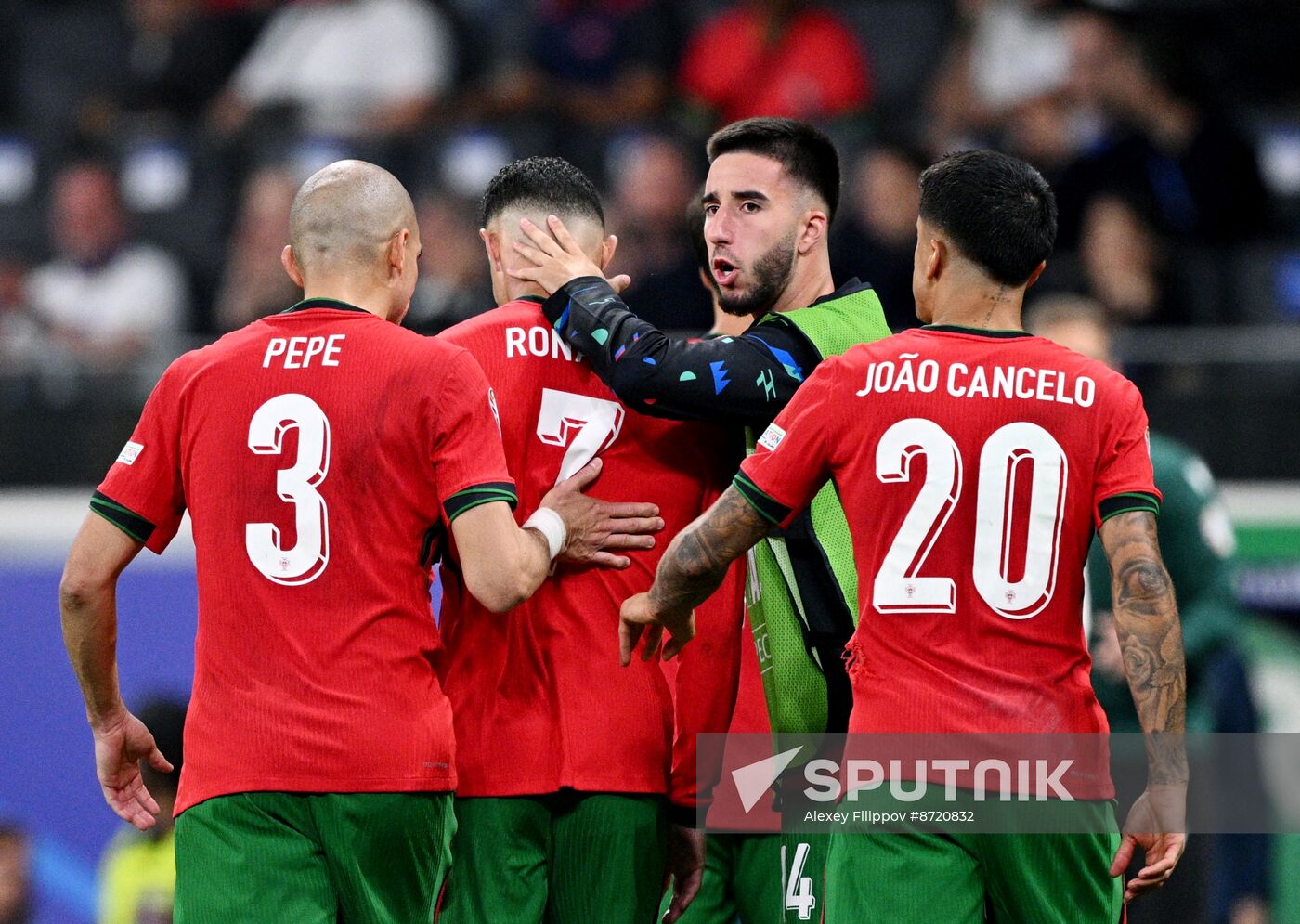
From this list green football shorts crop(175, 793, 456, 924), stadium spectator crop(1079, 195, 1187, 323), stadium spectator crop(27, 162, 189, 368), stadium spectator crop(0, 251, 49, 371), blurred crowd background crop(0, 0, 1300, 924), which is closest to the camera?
green football shorts crop(175, 793, 456, 924)

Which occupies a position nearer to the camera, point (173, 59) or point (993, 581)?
point (993, 581)

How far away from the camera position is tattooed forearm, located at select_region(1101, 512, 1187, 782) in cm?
404

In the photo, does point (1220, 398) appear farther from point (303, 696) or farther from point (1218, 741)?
point (303, 696)

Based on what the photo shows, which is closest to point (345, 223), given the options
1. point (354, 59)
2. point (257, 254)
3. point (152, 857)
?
point (152, 857)

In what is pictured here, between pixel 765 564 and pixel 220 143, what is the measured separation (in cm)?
663

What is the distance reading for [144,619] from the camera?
8.46 metres

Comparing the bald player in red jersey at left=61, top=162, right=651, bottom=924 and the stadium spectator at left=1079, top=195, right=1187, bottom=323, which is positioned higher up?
the stadium spectator at left=1079, top=195, right=1187, bottom=323

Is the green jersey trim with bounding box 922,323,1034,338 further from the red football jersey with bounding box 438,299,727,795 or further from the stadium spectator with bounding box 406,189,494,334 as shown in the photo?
the stadium spectator with bounding box 406,189,494,334

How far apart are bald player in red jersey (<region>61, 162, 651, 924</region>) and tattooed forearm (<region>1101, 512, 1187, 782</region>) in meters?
1.33

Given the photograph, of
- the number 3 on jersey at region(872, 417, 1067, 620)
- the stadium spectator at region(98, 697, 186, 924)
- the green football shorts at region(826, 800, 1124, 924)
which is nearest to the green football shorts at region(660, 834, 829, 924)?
the green football shorts at region(826, 800, 1124, 924)

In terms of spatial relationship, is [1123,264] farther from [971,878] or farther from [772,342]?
[971,878]

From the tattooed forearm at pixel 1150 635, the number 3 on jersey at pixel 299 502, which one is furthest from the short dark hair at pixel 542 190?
the tattooed forearm at pixel 1150 635

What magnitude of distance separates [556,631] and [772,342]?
3.03 feet

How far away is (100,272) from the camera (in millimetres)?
10141
